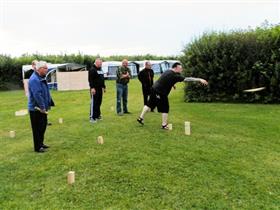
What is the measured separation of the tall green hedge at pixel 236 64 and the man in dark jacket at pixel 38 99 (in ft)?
40.1

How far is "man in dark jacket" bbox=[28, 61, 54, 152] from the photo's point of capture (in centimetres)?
830

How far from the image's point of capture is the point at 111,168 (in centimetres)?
752

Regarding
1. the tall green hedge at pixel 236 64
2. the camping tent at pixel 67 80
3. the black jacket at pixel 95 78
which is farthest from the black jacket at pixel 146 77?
the camping tent at pixel 67 80

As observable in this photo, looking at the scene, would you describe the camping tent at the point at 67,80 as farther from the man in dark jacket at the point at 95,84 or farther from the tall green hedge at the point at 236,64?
the man in dark jacket at the point at 95,84

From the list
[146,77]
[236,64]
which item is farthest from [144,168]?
[236,64]

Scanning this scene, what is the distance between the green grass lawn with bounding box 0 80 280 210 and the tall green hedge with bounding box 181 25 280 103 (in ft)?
22.4

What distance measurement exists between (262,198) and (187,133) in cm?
414

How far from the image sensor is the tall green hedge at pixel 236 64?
59.6 feet

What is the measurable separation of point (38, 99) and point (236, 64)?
507 inches

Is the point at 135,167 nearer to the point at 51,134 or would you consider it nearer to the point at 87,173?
the point at 87,173

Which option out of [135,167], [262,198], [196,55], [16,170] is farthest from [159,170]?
[196,55]

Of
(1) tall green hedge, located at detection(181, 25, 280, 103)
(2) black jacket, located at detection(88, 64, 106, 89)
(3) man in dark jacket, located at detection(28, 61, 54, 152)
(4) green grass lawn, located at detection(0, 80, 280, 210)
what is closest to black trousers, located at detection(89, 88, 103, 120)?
(2) black jacket, located at detection(88, 64, 106, 89)

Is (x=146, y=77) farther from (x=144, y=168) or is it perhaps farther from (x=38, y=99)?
(x=144, y=168)

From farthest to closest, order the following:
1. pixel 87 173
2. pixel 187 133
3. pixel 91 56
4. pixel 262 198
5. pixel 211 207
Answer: pixel 91 56, pixel 187 133, pixel 87 173, pixel 262 198, pixel 211 207
